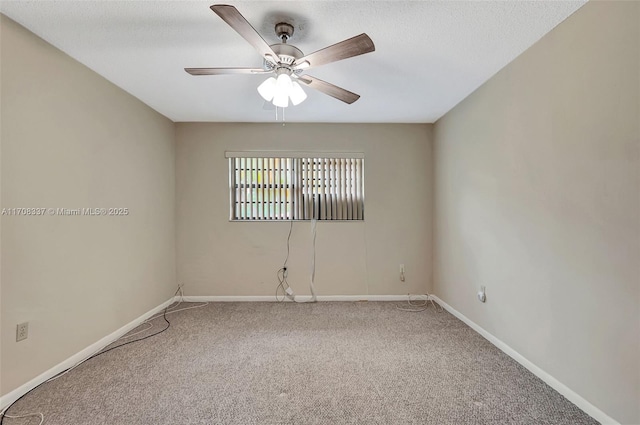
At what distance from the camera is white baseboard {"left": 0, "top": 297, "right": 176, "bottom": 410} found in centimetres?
158

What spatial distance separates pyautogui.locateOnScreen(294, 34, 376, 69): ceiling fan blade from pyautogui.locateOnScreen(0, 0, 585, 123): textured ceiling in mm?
239

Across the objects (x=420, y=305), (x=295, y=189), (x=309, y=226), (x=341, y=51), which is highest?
(x=341, y=51)

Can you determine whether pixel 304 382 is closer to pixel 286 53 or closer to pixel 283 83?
pixel 283 83

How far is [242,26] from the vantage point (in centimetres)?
130

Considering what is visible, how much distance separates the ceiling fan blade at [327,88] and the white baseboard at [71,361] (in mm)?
2499

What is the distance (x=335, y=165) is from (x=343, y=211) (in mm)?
590

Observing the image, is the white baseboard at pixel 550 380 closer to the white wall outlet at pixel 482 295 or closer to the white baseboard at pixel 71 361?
the white wall outlet at pixel 482 295

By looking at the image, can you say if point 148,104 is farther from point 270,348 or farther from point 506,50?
point 506,50

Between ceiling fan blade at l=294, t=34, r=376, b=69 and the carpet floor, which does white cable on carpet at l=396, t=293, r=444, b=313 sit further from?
ceiling fan blade at l=294, t=34, r=376, b=69

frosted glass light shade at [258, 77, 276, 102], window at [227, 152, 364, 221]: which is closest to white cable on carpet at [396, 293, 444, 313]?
window at [227, 152, 364, 221]

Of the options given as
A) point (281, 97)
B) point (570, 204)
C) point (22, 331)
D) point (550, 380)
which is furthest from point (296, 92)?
point (550, 380)

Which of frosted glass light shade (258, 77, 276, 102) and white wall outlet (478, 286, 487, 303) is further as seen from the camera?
white wall outlet (478, 286, 487, 303)

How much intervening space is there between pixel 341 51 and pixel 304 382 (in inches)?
77.3

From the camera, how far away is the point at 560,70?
163cm
